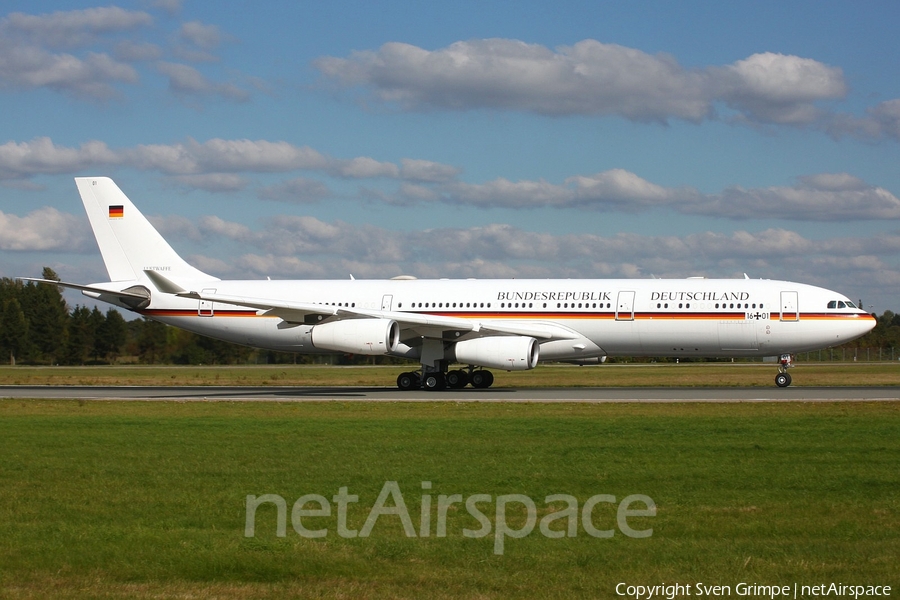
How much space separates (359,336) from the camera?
1299 inches

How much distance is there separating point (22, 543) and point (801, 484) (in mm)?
8790

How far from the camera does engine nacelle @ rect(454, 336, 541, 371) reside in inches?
1277

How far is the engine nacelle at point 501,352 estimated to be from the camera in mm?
32438

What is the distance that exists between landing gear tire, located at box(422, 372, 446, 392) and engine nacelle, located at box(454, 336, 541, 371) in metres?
1.63

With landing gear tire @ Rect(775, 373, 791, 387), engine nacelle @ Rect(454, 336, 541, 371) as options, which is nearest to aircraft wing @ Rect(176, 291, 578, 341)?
engine nacelle @ Rect(454, 336, 541, 371)

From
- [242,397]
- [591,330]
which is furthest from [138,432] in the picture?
[591,330]

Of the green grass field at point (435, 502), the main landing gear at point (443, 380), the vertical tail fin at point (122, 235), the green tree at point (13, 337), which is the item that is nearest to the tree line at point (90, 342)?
the green tree at point (13, 337)

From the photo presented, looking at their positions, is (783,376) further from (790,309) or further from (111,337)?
(111,337)

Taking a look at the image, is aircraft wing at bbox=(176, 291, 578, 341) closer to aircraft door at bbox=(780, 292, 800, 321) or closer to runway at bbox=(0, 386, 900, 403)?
runway at bbox=(0, 386, 900, 403)

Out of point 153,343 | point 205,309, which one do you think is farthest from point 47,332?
point 205,309

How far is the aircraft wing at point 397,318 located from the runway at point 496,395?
2.07 metres

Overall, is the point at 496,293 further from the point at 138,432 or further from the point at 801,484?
the point at 801,484

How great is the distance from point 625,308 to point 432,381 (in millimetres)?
7174

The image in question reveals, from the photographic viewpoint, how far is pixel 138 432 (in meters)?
19.1
